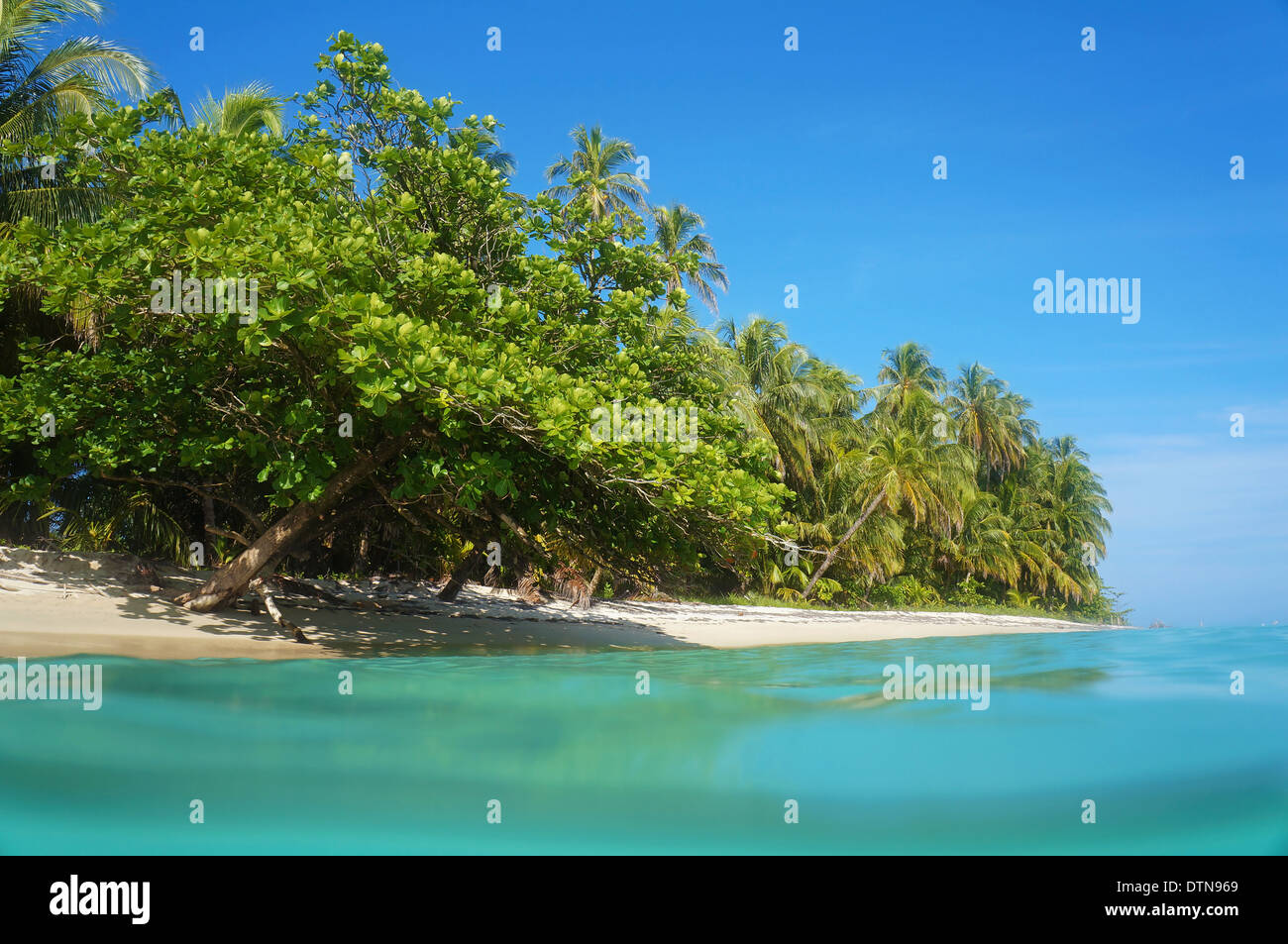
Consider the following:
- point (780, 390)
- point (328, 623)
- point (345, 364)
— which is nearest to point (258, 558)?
point (328, 623)

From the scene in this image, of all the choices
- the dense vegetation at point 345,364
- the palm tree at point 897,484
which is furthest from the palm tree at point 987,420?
the dense vegetation at point 345,364

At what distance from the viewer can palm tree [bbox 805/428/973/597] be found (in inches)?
1157

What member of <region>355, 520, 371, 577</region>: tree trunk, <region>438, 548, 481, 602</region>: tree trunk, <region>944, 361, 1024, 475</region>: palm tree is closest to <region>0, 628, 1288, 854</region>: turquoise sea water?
<region>355, 520, 371, 577</region>: tree trunk

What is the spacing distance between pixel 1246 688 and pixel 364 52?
1373cm

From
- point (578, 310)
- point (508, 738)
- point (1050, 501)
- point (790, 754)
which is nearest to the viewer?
point (790, 754)

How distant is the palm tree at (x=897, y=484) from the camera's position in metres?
29.4

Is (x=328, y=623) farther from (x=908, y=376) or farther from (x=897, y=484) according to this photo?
(x=908, y=376)

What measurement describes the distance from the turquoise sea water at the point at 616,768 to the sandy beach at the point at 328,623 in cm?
152

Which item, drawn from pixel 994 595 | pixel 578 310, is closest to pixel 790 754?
pixel 578 310

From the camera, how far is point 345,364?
8.47m

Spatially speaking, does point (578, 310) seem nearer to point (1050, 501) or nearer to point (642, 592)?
point (642, 592)

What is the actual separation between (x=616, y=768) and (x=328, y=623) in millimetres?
9346

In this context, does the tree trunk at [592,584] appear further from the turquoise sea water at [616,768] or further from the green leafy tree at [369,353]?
the turquoise sea water at [616,768]

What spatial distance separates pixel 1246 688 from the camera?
391 inches
